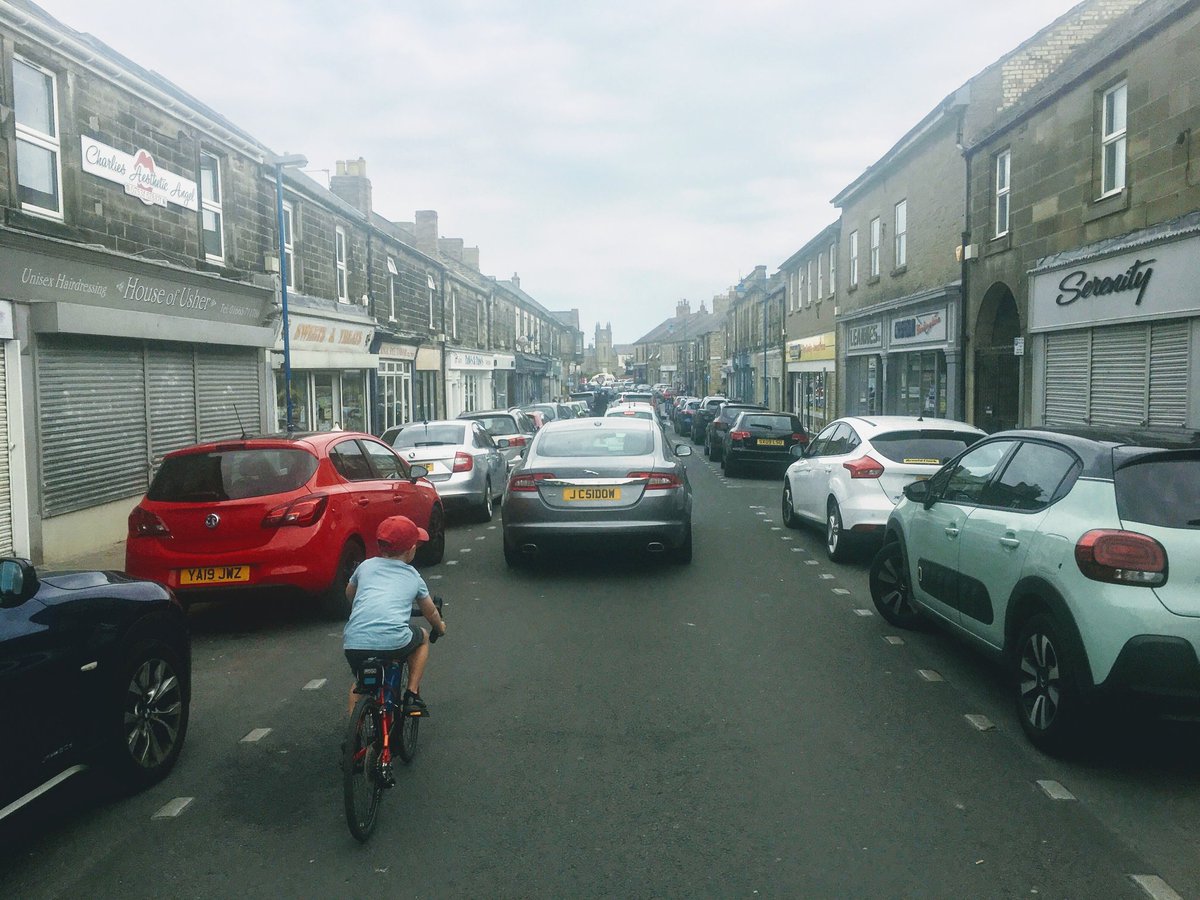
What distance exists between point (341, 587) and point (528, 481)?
7.49 feet

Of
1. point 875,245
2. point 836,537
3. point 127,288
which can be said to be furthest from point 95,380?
point 875,245

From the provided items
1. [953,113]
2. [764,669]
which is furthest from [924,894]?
[953,113]

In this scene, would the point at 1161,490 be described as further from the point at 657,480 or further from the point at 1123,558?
the point at 657,480

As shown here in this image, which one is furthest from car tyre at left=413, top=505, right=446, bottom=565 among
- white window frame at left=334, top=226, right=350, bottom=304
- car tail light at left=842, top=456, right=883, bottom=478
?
white window frame at left=334, top=226, right=350, bottom=304

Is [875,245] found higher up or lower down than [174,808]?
higher up

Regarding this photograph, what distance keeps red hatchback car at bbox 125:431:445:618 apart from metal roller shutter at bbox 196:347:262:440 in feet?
27.3

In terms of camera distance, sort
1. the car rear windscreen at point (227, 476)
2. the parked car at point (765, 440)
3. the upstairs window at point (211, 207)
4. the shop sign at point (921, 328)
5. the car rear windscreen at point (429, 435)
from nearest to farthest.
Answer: the car rear windscreen at point (227, 476)
the car rear windscreen at point (429, 435)
the upstairs window at point (211, 207)
the parked car at point (765, 440)
the shop sign at point (921, 328)

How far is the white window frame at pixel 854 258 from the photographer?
100 feet

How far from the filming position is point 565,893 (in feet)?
11.8

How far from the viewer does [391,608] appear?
4.53m

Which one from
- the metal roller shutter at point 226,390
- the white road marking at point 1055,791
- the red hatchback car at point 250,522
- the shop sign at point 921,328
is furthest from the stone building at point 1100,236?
the metal roller shutter at point 226,390

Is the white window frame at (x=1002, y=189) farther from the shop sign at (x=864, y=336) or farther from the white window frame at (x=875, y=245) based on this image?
the white window frame at (x=875, y=245)

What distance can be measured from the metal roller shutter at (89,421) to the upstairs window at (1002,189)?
15.2 metres

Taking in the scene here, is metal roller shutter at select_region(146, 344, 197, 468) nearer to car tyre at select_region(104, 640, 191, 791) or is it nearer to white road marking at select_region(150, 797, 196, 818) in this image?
car tyre at select_region(104, 640, 191, 791)
